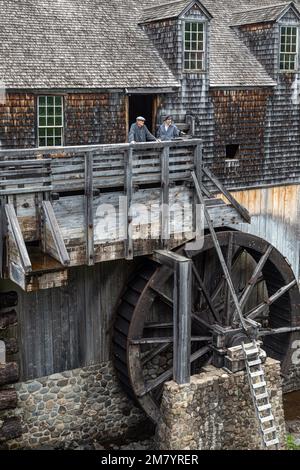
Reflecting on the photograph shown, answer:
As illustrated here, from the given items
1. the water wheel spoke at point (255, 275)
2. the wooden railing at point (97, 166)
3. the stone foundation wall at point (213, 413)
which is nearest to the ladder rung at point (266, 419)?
the stone foundation wall at point (213, 413)

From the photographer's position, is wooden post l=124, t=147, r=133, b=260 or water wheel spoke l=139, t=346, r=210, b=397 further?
water wheel spoke l=139, t=346, r=210, b=397

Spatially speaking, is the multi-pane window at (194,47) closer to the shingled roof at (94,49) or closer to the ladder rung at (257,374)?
the shingled roof at (94,49)

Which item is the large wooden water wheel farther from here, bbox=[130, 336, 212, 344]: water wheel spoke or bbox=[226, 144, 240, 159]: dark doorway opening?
bbox=[226, 144, 240, 159]: dark doorway opening

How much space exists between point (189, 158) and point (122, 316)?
322 centimetres

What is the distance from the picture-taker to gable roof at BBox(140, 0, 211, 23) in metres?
12.8

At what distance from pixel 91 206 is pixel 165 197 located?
56.9 inches

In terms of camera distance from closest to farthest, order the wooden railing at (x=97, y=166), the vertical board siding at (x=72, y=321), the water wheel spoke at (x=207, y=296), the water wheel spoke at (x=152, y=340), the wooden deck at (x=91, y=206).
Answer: the wooden deck at (x=91, y=206)
the wooden railing at (x=97, y=166)
the vertical board siding at (x=72, y=321)
the water wheel spoke at (x=152, y=340)
the water wheel spoke at (x=207, y=296)

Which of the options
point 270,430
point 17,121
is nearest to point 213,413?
point 270,430

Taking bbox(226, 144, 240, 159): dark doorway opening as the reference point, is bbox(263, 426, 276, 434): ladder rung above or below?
below

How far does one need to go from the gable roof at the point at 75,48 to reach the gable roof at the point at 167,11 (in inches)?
10.7

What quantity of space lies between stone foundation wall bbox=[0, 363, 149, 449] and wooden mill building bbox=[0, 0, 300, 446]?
4 cm

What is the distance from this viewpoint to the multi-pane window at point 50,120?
11.7 metres

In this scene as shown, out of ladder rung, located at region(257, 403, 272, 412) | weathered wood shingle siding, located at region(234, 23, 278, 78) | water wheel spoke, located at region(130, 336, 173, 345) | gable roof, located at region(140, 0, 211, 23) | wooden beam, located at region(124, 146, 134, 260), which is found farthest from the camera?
weathered wood shingle siding, located at region(234, 23, 278, 78)

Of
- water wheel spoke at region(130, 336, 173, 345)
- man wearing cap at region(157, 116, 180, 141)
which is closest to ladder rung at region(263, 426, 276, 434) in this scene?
water wheel spoke at region(130, 336, 173, 345)
